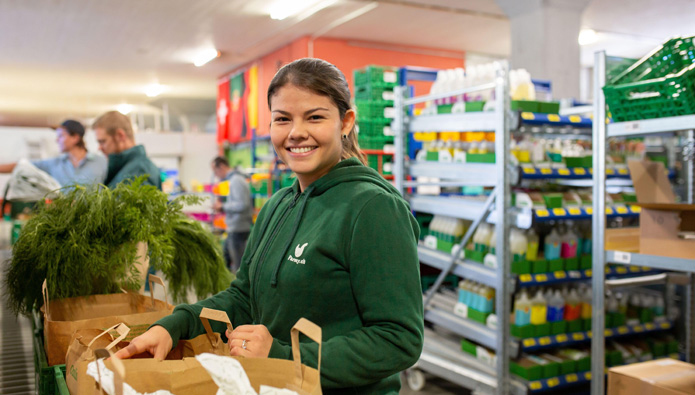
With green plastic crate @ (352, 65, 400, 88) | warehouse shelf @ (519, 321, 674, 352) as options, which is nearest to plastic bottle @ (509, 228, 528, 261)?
warehouse shelf @ (519, 321, 674, 352)

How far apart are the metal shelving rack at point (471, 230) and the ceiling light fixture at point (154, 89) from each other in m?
10.8

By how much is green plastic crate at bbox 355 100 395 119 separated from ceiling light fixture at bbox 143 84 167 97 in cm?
938

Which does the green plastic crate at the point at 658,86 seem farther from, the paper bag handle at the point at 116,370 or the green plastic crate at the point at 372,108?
the green plastic crate at the point at 372,108

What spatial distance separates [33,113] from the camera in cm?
1939

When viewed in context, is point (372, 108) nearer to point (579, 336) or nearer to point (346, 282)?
point (579, 336)

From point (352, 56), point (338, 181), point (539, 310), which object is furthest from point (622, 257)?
point (352, 56)

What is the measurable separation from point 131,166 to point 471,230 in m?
2.24

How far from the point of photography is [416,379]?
4.25 metres

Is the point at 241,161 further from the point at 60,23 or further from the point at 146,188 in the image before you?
the point at 146,188

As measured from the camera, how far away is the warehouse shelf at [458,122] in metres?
3.65

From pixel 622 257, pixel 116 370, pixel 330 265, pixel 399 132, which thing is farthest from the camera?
pixel 399 132

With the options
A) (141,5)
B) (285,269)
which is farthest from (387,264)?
(141,5)

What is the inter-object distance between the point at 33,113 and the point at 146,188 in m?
20.5

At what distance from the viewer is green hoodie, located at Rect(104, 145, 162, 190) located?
3.32 metres
